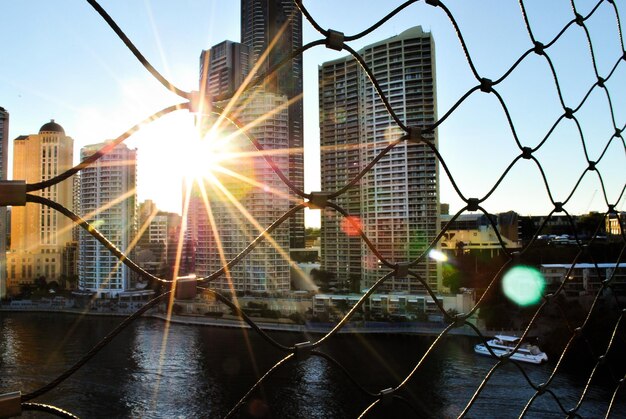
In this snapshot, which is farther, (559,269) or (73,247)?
(73,247)

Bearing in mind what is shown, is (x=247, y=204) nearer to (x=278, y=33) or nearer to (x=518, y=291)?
(x=518, y=291)

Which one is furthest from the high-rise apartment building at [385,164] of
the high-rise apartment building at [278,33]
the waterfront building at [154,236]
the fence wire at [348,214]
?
the fence wire at [348,214]

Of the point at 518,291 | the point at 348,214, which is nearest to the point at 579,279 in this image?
the point at 518,291

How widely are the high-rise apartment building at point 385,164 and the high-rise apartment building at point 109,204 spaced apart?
2.92m

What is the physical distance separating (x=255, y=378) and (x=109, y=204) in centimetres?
315

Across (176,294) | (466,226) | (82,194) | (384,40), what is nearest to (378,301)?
(466,226)

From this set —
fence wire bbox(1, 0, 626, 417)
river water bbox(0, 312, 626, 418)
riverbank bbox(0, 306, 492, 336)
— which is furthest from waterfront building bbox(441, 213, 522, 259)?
fence wire bbox(1, 0, 626, 417)

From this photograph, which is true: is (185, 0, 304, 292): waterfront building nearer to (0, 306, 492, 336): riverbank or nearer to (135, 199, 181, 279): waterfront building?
(135, 199, 181, 279): waterfront building

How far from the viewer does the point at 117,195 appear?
22.6ft

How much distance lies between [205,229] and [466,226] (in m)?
5.58

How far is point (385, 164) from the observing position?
23.8 feet

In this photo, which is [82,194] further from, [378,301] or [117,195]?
[378,301]

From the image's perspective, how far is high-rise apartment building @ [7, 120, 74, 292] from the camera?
4688 mm

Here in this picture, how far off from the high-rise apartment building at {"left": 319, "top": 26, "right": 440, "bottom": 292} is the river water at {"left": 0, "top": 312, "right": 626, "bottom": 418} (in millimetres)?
1400
